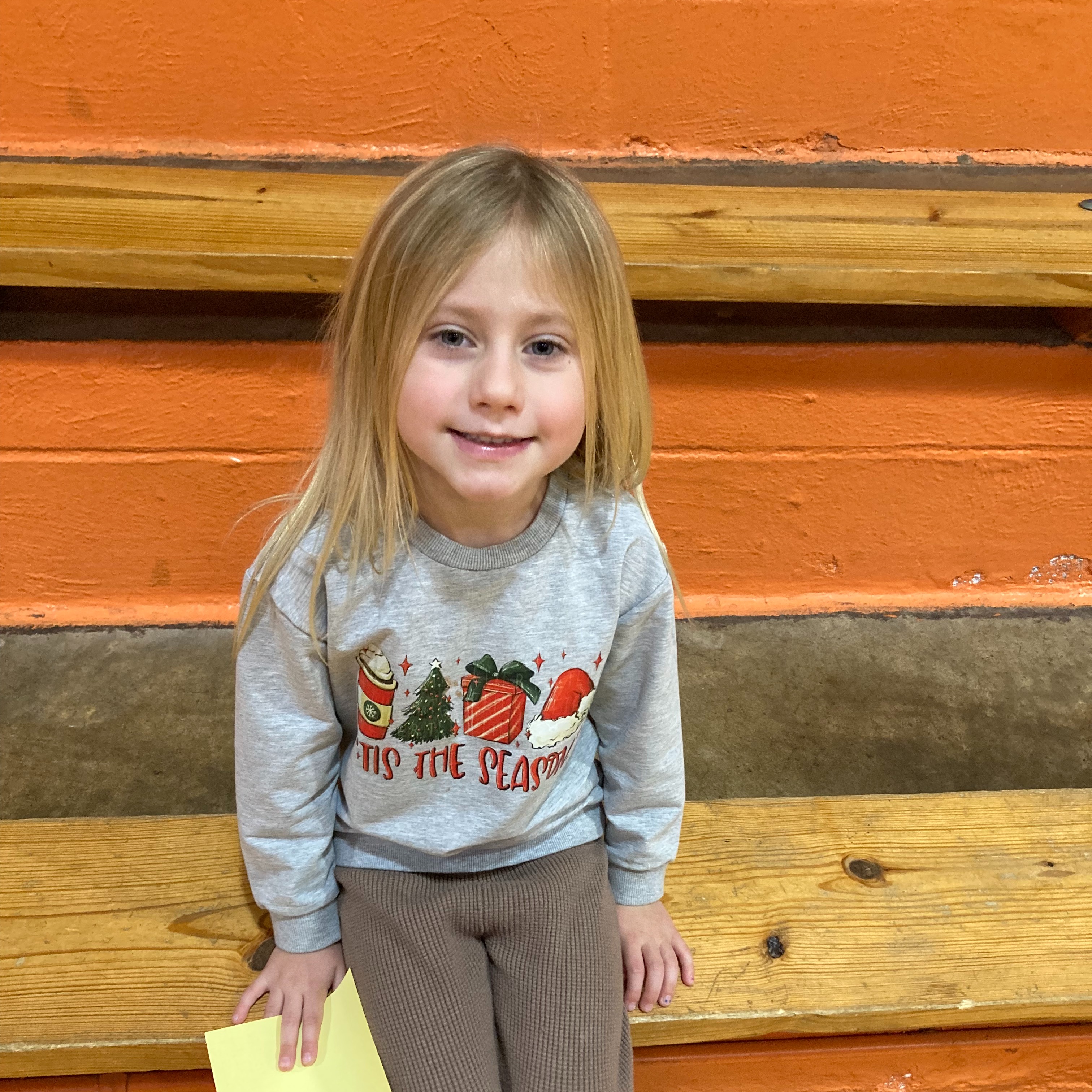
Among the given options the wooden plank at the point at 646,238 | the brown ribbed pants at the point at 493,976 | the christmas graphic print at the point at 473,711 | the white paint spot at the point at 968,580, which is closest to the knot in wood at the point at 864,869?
the brown ribbed pants at the point at 493,976

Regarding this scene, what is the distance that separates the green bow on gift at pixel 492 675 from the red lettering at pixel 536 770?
0.23ft

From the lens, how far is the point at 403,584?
80 cm

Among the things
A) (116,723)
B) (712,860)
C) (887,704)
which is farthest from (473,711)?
(887,704)

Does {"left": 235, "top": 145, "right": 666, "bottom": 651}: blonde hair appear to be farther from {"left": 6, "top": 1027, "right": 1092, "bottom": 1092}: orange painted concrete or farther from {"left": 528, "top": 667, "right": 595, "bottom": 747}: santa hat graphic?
{"left": 6, "top": 1027, "right": 1092, "bottom": 1092}: orange painted concrete

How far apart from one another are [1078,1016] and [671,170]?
1231 millimetres

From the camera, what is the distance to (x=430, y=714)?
0.83 metres

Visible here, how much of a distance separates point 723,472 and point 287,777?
0.90m

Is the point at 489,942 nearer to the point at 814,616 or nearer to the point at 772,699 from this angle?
the point at 772,699

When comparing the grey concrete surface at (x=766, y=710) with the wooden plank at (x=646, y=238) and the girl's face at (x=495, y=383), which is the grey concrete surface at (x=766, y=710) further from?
the girl's face at (x=495, y=383)

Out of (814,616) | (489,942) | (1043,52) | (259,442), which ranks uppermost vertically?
(1043,52)

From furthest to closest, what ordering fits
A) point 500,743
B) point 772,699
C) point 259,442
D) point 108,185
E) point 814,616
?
point 814,616 < point 772,699 < point 259,442 < point 108,185 < point 500,743

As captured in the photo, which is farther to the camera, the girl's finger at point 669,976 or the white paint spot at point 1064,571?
the white paint spot at point 1064,571

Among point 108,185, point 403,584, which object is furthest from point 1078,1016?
point 108,185

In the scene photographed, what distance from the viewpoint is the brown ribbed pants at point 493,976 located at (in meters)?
0.80
